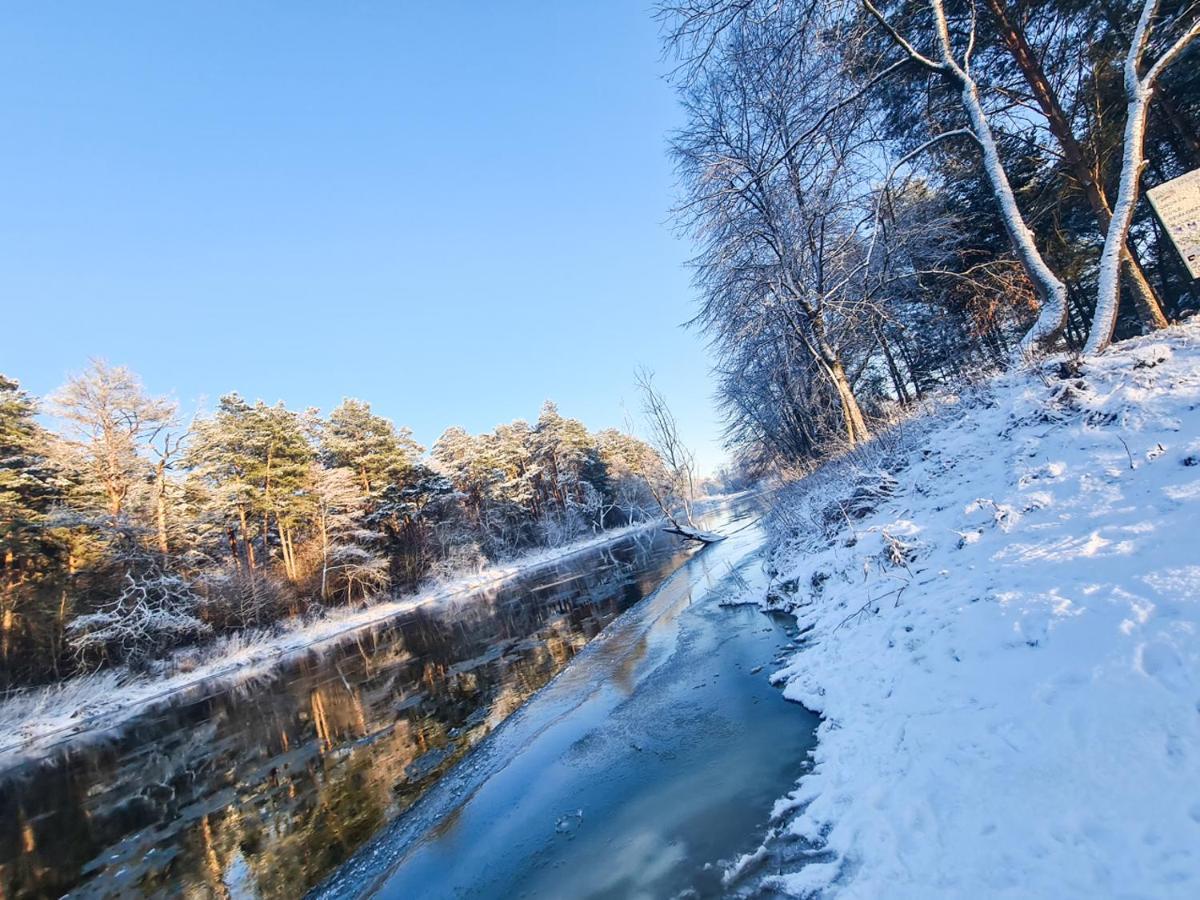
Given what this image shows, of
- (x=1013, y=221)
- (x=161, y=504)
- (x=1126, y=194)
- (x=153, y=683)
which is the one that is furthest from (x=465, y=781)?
(x=161, y=504)

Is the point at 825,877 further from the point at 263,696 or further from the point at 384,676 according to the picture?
the point at 263,696

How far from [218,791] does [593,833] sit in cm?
680

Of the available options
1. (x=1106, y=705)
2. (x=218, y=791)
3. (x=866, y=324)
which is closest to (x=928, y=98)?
(x=866, y=324)

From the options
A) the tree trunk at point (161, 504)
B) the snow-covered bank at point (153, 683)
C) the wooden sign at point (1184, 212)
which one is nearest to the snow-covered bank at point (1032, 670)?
the wooden sign at point (1184, 212)

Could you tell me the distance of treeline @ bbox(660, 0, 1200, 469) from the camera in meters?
7.06

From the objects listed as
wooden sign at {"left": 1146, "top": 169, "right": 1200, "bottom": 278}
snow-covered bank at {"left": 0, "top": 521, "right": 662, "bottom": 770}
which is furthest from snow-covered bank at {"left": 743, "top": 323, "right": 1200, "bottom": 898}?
snow-covered bank at {"left": 0, "top": 521, "right": 662, "bottom": 770}

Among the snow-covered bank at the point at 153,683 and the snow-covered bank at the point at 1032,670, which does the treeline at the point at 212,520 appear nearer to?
the snow-covered bank at the point at 153,683

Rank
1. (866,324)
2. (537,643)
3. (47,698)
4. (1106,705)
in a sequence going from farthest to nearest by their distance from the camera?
(47,698) → (866,324) → (537,643) → (1106,705)

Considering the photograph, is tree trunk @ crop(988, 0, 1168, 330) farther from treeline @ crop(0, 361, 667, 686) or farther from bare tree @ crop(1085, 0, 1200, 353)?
treeline @ crop(0, 361, 667, 686)

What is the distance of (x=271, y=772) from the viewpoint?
762 centimetres

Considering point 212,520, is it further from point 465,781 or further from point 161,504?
point 465,781

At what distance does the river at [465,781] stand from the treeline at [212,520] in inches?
335

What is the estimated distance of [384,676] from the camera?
39.9 feet

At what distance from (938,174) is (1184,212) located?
18.9 ft
